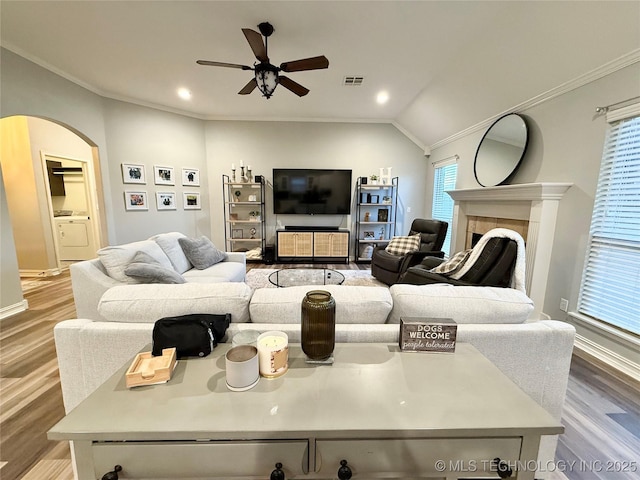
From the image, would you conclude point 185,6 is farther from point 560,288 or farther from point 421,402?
point 560,288

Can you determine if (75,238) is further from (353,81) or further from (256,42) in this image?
(353,81)

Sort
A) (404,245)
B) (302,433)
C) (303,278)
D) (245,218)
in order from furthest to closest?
(245,218) < (404,245) < (303,278) < (302,433)

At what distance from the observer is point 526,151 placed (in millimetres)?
2947

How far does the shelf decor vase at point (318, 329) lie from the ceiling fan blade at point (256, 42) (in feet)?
7.31

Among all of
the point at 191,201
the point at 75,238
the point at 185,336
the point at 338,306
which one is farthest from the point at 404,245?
the point at 75,238

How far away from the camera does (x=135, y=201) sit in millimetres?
4426

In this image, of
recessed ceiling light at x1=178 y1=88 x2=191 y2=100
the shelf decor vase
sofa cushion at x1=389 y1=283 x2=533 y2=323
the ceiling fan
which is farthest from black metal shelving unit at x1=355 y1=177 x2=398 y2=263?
the shelf decor vase

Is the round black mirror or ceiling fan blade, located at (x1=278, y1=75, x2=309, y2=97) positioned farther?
the round black mirror

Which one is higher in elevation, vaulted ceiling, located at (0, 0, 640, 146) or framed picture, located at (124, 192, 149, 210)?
vaulted ceiling, located at (0, 0, 640, 146)

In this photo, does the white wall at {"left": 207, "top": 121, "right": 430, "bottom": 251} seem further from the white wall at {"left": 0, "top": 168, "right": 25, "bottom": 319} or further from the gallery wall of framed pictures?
the white wall at {"left": 0, "top": 168, "right": 25, "bottom": 319}

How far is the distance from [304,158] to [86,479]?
5.22m

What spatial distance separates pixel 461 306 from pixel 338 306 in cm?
56

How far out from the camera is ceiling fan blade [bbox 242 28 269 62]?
2076 millimetres

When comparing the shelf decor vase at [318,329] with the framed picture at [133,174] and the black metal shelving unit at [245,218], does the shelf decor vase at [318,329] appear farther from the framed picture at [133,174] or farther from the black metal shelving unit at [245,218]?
the framed picture at [133,174]
